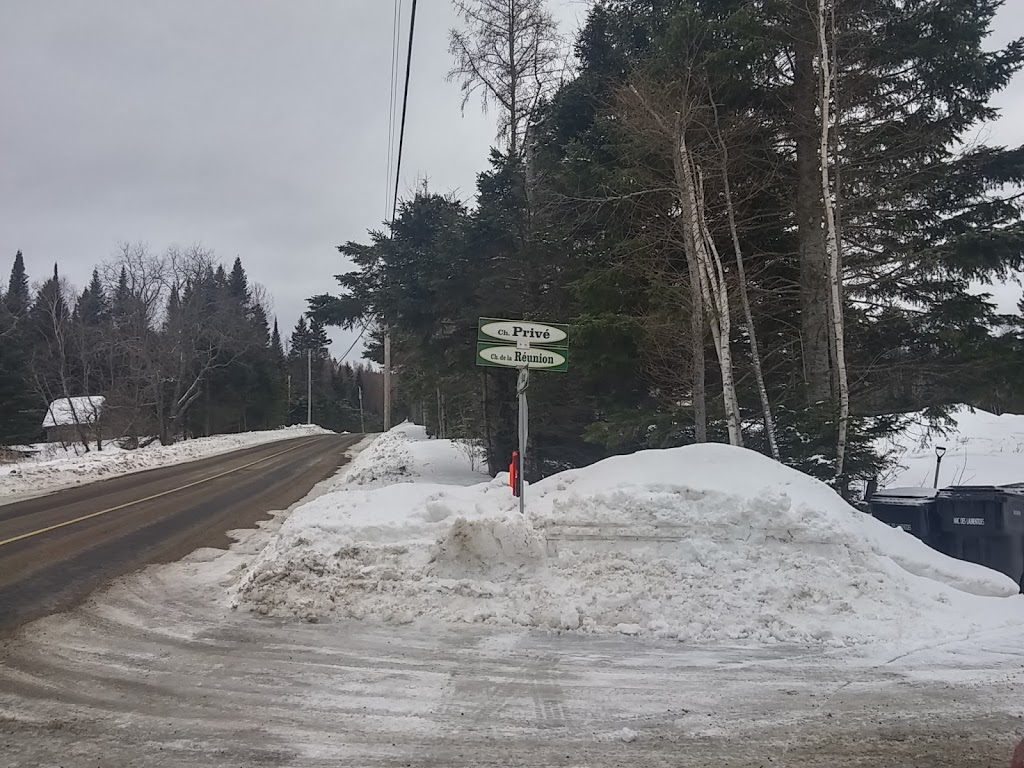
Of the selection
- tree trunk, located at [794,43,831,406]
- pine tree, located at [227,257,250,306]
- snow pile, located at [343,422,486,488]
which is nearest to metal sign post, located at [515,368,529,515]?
tree trunk, located at [794,43,831,406]

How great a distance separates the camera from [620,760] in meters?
3.76

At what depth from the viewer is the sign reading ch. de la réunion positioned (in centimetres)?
827

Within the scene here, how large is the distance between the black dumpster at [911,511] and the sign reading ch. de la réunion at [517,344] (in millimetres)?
4487

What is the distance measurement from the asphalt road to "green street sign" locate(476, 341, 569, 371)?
4.89m

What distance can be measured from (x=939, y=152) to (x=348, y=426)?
3632 inches

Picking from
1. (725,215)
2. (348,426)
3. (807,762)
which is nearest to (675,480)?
(807,762)

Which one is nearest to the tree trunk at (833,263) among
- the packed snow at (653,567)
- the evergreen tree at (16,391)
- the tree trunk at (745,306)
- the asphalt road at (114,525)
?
the tree trunk at (745,306)

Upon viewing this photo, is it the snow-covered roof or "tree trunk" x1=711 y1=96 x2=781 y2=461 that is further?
the snow-covered roof

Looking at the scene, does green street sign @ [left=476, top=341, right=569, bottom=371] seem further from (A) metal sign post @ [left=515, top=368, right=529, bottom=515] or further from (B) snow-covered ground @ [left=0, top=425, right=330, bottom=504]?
(B) snow-covered ground @ [left=0, top=425, right=330, bottom=504]

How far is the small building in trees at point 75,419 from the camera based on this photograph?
38969mm

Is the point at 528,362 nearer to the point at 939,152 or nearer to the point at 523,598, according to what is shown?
the point at 523,598

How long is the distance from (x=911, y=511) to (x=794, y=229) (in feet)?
22.1

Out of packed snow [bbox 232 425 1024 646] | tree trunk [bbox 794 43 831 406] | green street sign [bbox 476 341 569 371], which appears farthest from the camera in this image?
tree trunk [bbox 794 43 831 406]

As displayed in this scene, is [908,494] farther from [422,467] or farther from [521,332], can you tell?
[422,467]
